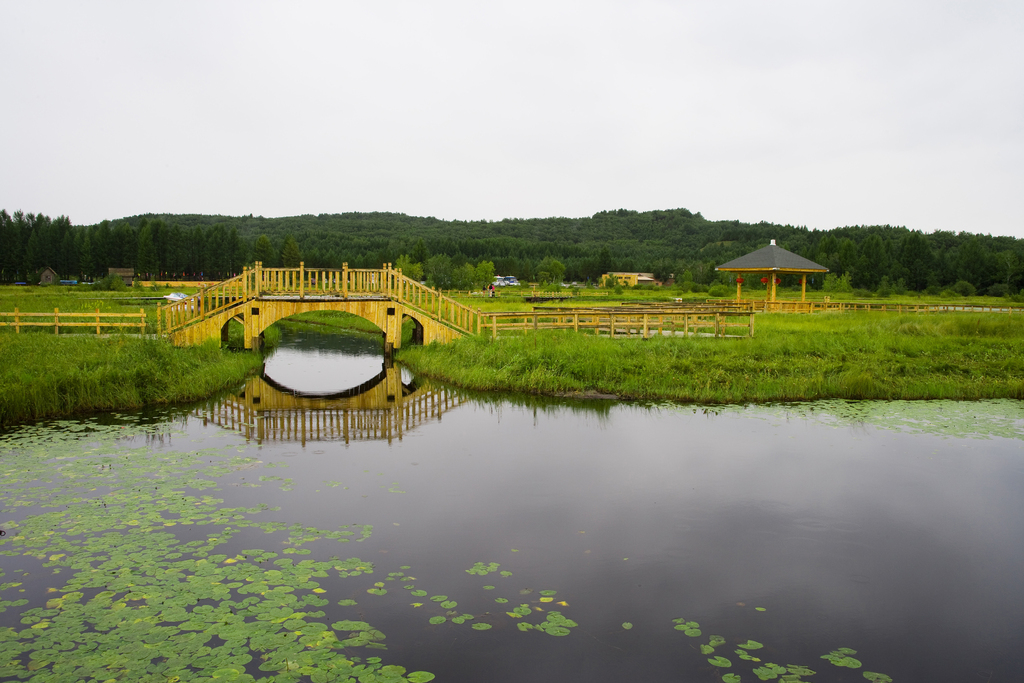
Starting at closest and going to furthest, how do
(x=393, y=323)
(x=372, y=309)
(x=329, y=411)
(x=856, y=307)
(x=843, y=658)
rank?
(x=843, y=658), (x=329, y=411), (x=372, y=309), (x=393, y=323), (x=856, y=307)

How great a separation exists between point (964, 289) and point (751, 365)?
62.9 m

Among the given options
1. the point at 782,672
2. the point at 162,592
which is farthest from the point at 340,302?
the point at 782,672

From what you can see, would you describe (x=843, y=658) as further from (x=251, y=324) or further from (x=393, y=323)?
(x=251, y=324)

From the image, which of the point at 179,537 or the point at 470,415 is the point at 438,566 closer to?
the point at 179,537

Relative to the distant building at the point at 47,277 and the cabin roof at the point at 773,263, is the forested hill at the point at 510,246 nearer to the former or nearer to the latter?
the distant building at the point at 47,277

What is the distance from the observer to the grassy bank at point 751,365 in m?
19.7

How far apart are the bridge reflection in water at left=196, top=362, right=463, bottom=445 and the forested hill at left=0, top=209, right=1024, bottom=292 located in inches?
2408

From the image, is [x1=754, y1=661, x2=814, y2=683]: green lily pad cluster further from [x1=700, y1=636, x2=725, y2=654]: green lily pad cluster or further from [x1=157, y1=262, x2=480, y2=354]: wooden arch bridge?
[x1=157, y1=262, x2=480, y2=354]: wooden arch bridge

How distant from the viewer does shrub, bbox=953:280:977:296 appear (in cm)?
7000

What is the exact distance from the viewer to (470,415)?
17812mm

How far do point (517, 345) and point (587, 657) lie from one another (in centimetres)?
1611

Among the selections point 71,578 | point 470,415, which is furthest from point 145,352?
point 71,578

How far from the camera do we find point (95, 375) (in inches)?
662

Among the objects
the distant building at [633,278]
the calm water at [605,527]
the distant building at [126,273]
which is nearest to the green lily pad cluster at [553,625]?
the calm water at [605,527]
